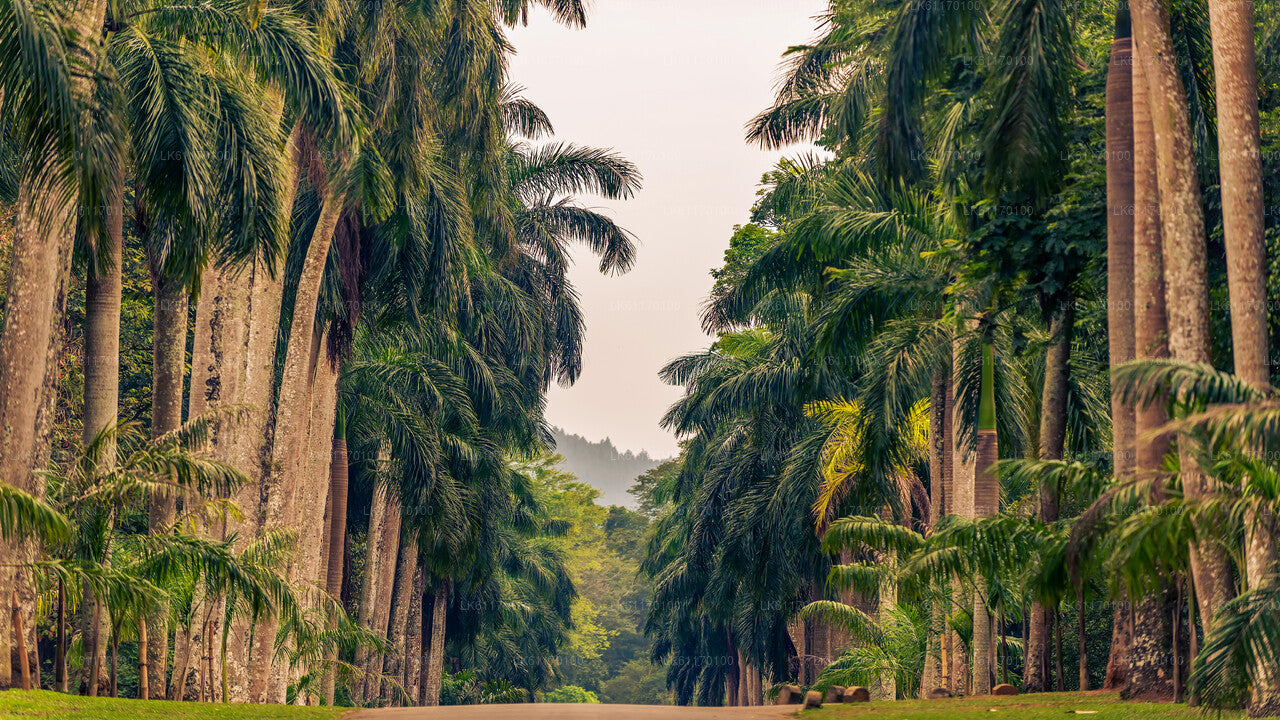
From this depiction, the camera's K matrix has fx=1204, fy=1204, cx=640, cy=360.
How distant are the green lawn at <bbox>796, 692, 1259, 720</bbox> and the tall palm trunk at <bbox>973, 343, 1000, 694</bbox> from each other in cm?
139

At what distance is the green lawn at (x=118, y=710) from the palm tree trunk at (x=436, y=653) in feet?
71.4

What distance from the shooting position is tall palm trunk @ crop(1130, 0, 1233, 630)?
36.8 ft

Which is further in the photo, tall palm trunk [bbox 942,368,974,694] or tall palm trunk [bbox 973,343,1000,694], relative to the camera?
tall palm trunk [bbox 942,368,974,694]

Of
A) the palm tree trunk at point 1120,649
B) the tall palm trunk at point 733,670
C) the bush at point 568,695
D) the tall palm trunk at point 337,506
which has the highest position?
the tall palm trunk at point 337,506

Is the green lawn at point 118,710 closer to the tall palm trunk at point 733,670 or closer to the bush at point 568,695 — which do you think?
the tall palm trunk at point 733,670

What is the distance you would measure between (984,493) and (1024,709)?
4971mm

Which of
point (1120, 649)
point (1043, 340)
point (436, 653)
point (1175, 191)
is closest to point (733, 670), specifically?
point (436, 653)

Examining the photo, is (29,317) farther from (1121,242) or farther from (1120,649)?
(1120,649)

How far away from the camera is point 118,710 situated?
10.9 meters

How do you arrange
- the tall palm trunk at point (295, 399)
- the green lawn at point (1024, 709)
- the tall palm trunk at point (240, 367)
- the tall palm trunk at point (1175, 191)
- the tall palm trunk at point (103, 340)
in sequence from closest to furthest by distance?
the green lawn at point (1024, 709) → the tall palm trunk at point (1175, 191) → the tall palm trunk at point (103, 340) → the tall palm trunk at point (240, 367) → the tall palm trunk at point (295, 399)

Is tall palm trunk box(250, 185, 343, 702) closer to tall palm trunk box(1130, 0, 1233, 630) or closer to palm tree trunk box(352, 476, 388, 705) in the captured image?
palm tree trunk box(352, 476, 388, 705)

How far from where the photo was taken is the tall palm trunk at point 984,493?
1570 centimetres

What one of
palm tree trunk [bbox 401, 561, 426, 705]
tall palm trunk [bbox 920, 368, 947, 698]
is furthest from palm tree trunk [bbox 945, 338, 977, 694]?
palm tree trunk [bbox 401, 561, 426, 705]

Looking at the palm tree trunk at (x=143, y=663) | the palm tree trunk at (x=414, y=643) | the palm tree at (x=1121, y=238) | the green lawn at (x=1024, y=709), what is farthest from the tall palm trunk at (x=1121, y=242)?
the palm tree trunk at (x=414, y=643)
